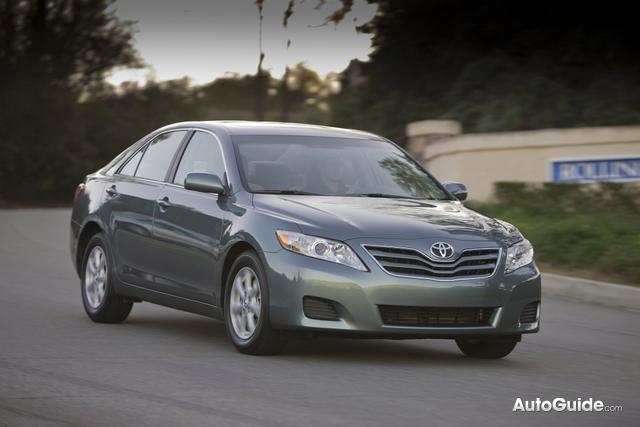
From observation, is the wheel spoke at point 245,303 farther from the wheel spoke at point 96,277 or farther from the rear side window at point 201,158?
the wheel spoke at point 96,277

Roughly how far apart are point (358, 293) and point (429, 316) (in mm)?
519

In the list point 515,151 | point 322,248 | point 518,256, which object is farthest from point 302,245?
point 515,151

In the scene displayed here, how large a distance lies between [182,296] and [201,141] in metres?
1.28

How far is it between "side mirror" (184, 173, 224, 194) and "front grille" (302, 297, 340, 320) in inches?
48.9

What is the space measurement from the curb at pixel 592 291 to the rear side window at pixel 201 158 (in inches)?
206

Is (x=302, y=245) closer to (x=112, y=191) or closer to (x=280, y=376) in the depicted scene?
(x=280, y=376)

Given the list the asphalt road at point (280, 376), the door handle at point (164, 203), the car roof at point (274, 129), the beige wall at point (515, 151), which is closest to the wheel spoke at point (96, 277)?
the asphalt road at point (280, 376)

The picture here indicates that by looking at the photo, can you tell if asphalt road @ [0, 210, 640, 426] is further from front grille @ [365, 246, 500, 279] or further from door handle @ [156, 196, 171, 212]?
door handle @ [156, 196, 171, 212]

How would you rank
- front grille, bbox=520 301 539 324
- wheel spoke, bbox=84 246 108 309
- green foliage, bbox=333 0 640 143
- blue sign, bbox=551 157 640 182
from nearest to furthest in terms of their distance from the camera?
front grille, bbox=520 301 539 324
wheel spoke, bbox=84 246 108 309
blue sign, bbox=551 157 640 182
green foliage, bbox=333 0 640 143

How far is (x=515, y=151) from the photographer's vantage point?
22938 millimetres

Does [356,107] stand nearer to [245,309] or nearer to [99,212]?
[99,212]

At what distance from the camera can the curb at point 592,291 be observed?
1348 cm

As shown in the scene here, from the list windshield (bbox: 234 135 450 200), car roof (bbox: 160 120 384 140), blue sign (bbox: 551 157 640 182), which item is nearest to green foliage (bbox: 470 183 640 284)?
blue sign (bbox: 551 157 640 182)

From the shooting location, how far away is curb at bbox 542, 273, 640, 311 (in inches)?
531
